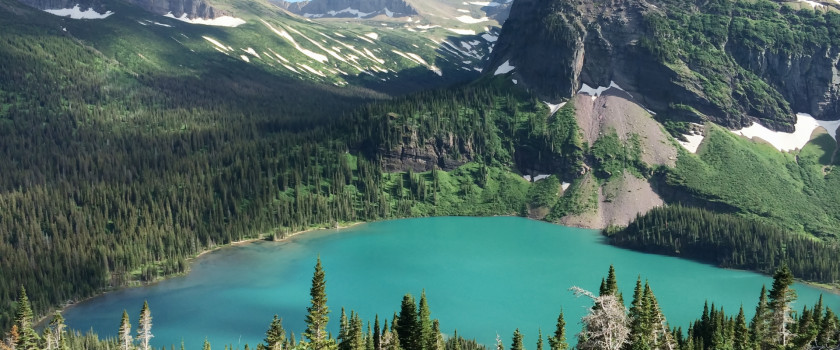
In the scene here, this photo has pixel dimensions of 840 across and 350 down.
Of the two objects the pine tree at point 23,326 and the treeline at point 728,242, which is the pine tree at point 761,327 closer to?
the pine tree at point 23,326

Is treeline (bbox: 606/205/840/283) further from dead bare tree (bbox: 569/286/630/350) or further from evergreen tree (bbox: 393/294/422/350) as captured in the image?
dead bare tree (bbox: 569/286/630/350)

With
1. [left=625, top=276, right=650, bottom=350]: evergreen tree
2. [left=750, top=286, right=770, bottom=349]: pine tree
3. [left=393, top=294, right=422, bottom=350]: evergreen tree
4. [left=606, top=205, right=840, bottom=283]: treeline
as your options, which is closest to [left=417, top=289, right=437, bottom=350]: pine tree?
[left=393, top=294, right=422, bottom=350]: evergreen tree

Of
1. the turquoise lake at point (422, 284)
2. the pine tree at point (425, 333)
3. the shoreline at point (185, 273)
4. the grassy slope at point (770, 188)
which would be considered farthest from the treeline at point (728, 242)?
the pine tree at point (425, 333)

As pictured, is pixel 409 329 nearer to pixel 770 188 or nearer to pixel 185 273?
pixel 185 273

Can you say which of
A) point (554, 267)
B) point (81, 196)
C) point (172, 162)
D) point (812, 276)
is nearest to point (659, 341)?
point (554, 267)

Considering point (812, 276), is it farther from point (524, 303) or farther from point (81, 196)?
point (81, 196)

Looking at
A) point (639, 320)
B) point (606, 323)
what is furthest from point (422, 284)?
point (606, 323)

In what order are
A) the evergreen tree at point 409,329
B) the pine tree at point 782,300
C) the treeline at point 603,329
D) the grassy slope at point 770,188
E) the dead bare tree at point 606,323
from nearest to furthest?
the dead bare tree at point 606,323
the treeline at point 603,329
the pine tree at point 782,300
the evergreen tree at point 409,329
the grassy slope at point 770,188
